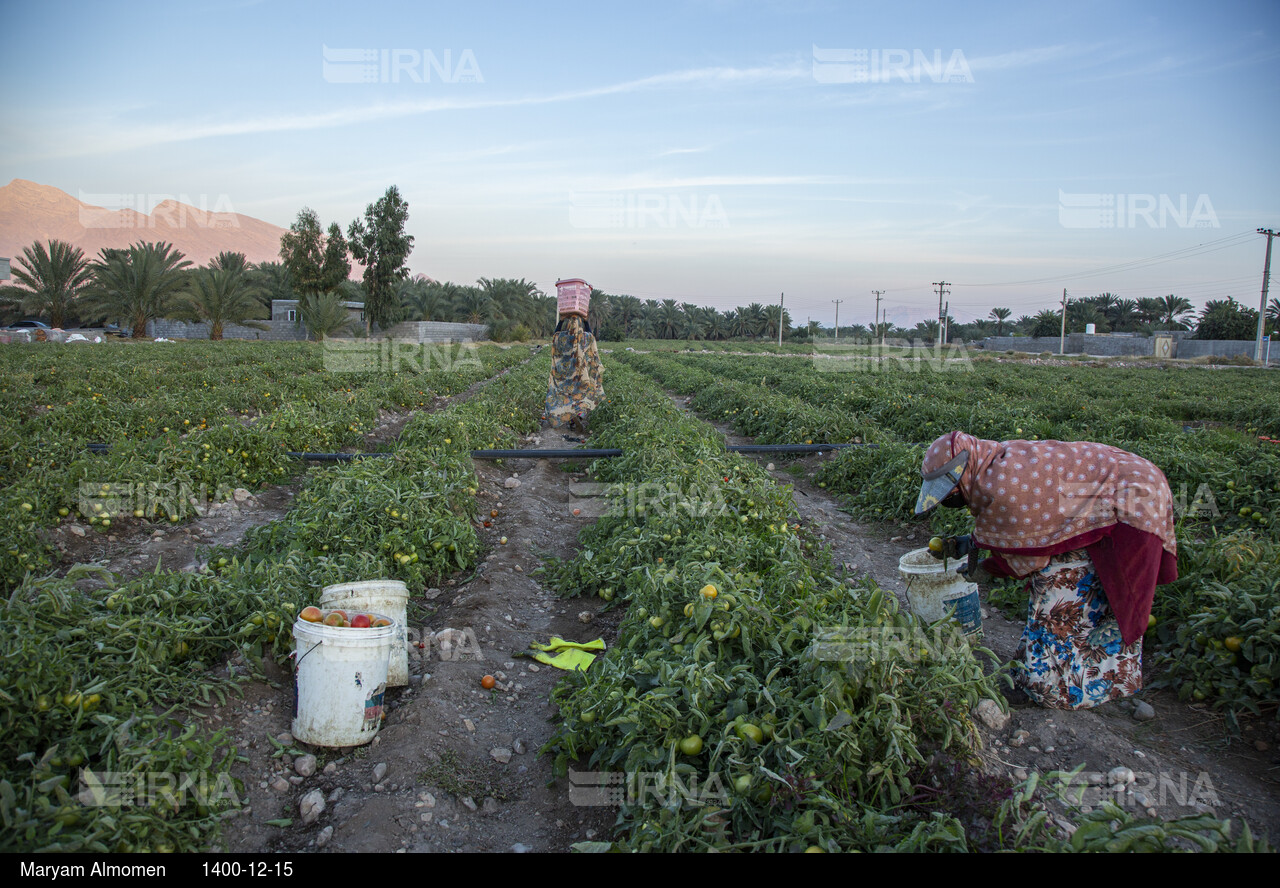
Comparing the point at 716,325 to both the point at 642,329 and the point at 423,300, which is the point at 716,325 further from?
the point at 423,300

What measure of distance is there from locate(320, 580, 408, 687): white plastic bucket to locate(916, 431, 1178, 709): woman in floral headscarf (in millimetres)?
2274

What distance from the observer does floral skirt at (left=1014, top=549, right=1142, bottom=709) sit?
268cm

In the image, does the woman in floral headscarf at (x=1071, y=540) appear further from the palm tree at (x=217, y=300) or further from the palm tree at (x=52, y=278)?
the palm tree at (x=52, y=278)

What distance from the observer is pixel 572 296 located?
28.4 feet

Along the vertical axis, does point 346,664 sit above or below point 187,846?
above

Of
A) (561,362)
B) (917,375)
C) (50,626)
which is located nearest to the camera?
(50,626)

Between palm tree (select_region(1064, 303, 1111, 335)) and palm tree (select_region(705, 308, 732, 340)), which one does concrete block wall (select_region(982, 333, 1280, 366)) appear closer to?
palm tree (select_region(1064, 303, 1111, 335))

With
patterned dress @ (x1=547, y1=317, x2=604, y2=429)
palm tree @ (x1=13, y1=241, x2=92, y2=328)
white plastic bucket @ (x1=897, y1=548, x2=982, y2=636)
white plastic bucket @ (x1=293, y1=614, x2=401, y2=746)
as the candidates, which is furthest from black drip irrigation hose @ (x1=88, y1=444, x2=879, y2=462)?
palm tree @ (x1=13, y1=241, x2=92, y2=328)

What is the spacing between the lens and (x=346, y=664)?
2.48m

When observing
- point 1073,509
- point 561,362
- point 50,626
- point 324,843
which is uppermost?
point 561,362

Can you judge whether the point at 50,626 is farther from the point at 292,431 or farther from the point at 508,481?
the point at 292,431

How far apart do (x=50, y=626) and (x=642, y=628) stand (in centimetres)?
221

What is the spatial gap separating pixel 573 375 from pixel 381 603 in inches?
241

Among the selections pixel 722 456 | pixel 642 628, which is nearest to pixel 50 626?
pixel 642 628
